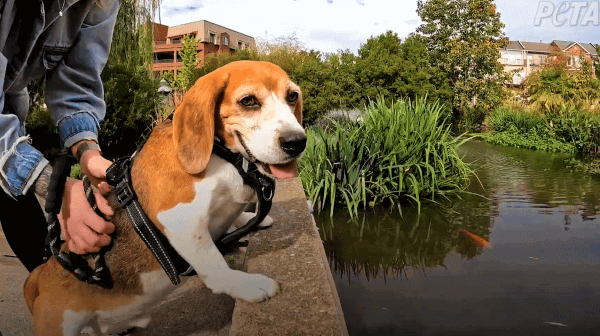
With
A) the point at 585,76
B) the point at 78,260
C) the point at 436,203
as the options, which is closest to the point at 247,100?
the point at 78,260

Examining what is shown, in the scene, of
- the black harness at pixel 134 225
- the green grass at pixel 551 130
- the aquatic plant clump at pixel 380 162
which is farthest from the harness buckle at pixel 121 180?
the green grass at pixel 551 130

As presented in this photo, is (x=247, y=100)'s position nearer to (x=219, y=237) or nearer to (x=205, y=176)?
(x=205, y=176)

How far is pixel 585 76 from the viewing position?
2534 cm

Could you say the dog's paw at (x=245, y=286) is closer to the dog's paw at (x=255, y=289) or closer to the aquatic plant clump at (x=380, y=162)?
the dog's paw at (x=255, y=289)

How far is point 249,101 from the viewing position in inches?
45.2

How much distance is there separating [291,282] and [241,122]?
932 millimetres

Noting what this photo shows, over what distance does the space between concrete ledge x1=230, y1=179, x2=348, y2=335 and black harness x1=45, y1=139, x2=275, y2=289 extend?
370mm

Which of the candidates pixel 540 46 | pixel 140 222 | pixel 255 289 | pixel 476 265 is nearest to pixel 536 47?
pixel 540 46

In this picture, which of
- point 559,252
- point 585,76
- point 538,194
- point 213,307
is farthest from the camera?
point 585,76

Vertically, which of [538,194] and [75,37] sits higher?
[75,37]

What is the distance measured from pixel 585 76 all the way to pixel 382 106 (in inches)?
952

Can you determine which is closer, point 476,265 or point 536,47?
point 476,265

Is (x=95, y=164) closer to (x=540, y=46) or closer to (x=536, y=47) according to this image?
(x=536, y=47)

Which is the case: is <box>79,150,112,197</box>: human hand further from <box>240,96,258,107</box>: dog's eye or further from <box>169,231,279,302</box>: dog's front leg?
<box>240,96,258,107</box>: dog's eye
